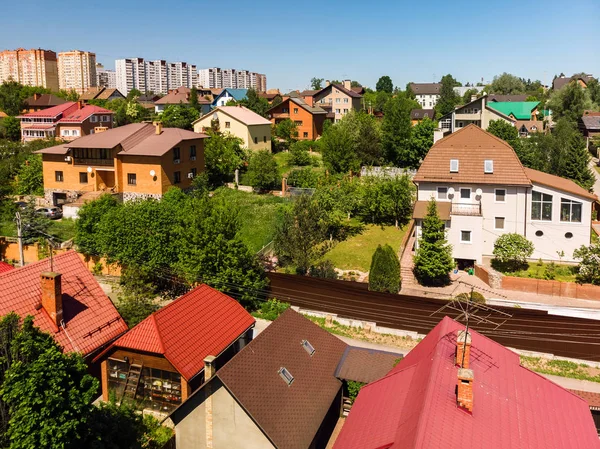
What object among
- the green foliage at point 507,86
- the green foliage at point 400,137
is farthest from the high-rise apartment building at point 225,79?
the green foliage at point 400,137

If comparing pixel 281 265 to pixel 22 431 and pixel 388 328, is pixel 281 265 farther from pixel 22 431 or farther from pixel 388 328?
pixel 22 431

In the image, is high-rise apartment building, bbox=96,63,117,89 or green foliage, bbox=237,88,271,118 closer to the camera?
green foliage, bbox=237,88,271,118

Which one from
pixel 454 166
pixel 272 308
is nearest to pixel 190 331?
pixel 272 308

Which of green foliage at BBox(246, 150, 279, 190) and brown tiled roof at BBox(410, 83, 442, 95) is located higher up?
brown tiled roof at BBox(410, 83, 442, 95)

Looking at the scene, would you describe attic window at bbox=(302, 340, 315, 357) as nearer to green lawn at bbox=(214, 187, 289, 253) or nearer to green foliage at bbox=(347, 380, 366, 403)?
green foliage at bbox=(347, 380, 366, 403)

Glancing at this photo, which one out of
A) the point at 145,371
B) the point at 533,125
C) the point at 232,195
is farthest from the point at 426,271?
the point at 533,125

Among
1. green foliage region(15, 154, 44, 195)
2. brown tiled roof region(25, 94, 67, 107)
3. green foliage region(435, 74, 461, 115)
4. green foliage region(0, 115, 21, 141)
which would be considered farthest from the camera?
green foliage region(435, 74, 461, 115)

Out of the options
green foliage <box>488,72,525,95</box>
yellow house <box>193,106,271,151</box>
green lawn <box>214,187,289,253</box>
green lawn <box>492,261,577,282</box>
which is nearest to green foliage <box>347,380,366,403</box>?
green lawn <box>214,187,289,253</box>
